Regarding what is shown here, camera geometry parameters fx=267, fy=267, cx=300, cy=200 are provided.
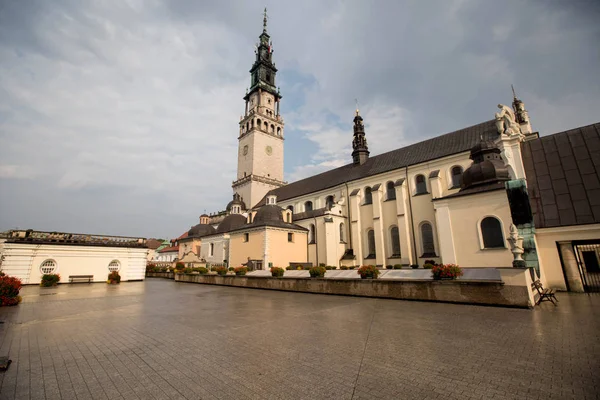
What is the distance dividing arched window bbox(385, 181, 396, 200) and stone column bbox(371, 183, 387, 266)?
2.99 ft

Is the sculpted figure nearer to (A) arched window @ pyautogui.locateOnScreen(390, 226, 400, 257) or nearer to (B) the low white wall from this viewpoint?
(A) arched window @ pyautogui.locateOnScreen(390, 226, 400, 257)

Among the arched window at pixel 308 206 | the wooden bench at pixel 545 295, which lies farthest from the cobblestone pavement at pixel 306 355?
the arched window at pixel 308 206

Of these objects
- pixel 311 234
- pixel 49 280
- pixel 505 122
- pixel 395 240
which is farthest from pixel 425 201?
pixel 49 280

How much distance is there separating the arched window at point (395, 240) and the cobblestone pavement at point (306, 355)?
1994 cm

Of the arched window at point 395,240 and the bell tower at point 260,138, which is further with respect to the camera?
the bell tower at point 260,138

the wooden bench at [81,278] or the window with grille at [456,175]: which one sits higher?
the window with grille at [456,175]

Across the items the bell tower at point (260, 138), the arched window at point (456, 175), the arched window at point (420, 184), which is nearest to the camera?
the arched window at point (456, 175)

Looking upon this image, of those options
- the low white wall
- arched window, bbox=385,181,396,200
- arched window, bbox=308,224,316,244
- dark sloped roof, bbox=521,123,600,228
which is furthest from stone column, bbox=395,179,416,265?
the low white wall

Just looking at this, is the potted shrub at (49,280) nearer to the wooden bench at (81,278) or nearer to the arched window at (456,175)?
the wooden bench at (81,278)

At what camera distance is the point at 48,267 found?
21.3 metres

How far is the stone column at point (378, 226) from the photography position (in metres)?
29.1

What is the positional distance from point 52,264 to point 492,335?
28828mm

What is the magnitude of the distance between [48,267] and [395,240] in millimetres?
31772

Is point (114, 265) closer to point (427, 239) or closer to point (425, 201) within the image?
point (427, 239)
